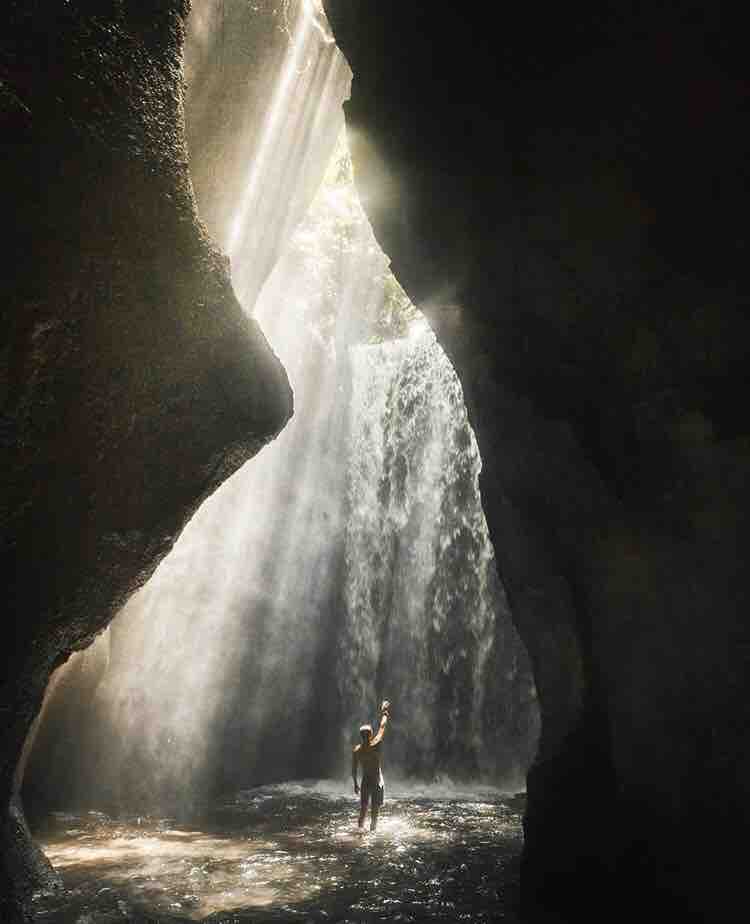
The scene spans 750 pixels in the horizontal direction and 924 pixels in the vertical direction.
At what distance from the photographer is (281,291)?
2025cm

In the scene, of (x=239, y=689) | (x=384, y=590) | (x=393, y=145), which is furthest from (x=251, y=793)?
(x=393, y=145)

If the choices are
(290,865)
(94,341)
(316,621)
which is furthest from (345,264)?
(94,341)

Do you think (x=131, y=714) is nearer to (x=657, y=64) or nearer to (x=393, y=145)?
(x=393, y=145)

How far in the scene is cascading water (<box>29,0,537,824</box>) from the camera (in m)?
13.1

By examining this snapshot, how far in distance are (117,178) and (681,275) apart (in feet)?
13.2

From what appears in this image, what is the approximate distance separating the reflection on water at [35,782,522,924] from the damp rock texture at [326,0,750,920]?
133 centimetres

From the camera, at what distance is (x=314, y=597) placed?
18.3 m

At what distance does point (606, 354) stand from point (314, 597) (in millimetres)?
14563

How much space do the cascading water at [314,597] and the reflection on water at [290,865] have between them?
249cm

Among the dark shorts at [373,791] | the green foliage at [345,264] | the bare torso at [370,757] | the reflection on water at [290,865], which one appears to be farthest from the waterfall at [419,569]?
the bare torso at [370,757]

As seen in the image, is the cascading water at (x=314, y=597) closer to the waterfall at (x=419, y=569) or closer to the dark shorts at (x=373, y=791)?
the waterfall at (x=419, y=569)

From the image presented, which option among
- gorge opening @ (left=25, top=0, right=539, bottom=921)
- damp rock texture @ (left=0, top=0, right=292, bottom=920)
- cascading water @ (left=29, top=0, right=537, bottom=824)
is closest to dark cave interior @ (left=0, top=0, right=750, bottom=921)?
damp rock texture @ (left=0, top=0, right=292, bottom=920)

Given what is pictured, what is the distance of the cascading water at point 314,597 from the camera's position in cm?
1310

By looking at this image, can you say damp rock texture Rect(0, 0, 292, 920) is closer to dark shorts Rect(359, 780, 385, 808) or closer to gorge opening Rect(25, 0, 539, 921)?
gorge opening Rect(25, 0, 539, 921)
